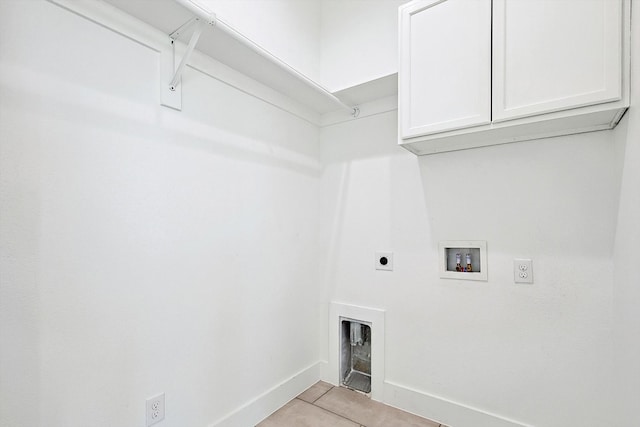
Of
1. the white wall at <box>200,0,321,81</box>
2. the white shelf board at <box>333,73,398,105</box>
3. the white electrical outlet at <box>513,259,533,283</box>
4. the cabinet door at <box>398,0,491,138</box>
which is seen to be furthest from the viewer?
the white shelf board at <box>333,73,398,105</box>

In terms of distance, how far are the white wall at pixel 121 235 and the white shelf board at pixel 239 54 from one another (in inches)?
5.3

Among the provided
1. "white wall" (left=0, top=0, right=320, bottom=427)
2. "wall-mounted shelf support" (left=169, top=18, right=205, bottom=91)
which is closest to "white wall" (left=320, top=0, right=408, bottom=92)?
"white wall" (left=0, top=0, right=320, bottom=427)

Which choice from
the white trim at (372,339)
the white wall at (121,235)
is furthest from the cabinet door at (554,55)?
the white trim at (372,339)

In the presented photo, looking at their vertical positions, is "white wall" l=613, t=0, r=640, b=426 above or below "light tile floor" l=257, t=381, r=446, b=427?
above

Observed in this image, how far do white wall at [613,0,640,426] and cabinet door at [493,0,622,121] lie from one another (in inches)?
2.8

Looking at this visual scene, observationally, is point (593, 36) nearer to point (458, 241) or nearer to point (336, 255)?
point (458, 241)

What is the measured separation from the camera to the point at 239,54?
1596 mm

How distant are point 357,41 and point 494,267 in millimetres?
1708

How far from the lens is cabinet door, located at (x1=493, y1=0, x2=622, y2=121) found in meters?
1.21

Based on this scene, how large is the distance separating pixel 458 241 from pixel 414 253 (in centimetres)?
28

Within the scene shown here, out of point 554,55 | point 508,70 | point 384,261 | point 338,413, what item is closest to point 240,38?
point 508,70

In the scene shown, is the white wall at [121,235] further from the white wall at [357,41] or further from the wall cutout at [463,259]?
the wall cutout at [463,259]

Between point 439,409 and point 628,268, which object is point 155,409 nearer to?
point 439,409

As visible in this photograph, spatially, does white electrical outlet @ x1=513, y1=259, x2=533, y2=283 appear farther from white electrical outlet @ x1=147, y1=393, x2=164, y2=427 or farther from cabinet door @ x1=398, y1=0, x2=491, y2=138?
white electrical outlet @ x1=147, y1=393, x2=164, y2=427
